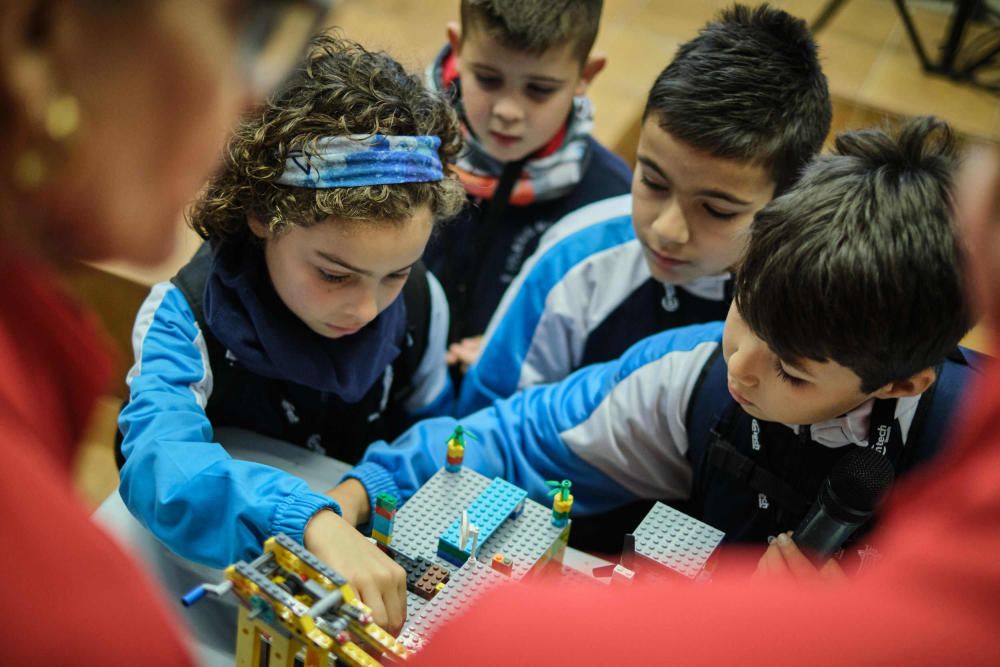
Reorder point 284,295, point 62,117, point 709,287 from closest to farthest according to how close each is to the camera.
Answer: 1. point 62,117
2. point 284,295
3. point 709,287

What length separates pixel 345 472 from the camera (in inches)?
56.3

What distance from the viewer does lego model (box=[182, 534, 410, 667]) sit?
34.4 inches

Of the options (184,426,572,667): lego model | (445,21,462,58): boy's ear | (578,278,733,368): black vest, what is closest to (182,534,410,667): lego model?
(184,426,572,667): lego model

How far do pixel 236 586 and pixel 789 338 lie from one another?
2.16 ft

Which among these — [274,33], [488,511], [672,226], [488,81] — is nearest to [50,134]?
[274,33]

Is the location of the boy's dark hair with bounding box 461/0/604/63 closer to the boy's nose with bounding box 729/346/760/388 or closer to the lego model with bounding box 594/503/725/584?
the boy's nose with bounding box 729/346/760/388

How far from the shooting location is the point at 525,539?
3.86 ft

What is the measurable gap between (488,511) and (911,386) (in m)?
0.53

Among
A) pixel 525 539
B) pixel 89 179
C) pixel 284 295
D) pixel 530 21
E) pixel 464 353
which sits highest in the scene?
pixel 530 21

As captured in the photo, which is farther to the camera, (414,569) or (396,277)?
(396,277)

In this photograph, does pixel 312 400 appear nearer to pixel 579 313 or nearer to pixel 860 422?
pixel 579 313

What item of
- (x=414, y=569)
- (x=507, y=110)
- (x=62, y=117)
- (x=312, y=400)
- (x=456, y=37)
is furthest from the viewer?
(x=456, y=37)

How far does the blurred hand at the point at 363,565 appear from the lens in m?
1.04

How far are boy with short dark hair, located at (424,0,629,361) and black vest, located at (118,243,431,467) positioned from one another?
294 millimetres
